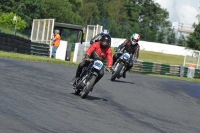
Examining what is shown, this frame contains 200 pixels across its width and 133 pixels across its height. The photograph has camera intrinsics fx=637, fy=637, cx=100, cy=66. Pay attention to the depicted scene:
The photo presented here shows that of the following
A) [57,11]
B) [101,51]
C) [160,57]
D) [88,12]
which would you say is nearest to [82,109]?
[101,51]

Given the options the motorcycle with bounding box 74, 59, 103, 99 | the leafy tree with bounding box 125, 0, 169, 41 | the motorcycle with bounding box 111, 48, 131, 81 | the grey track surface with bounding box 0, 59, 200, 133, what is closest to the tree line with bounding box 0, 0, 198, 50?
the leafy tree with bounding box 125, 0, 169, 41

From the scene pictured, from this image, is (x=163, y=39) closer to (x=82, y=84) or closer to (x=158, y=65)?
(x=158, y=65)

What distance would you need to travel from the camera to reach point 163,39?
78.1 meters

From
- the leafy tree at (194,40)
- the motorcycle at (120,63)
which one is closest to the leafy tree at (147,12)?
the leafy tree at (194,40)

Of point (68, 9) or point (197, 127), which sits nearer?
point (197, 127)

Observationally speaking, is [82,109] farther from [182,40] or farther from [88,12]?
[88,12]

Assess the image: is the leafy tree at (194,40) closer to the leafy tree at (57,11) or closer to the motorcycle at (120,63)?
the leafy tree at (57,11)

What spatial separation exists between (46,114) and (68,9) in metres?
77.8

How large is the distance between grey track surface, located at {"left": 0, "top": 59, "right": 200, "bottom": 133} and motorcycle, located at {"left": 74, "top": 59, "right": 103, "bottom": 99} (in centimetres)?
26

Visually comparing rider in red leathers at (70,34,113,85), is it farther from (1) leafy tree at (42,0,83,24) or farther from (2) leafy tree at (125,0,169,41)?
(2) leafy tree at (125,0,169,41)

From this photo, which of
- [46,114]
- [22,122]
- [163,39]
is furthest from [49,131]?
[163,39]

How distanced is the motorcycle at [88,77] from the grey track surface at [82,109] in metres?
0.26

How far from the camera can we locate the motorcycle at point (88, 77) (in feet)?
46.5

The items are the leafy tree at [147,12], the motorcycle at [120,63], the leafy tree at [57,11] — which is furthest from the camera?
the leafy tree at [147,12]
